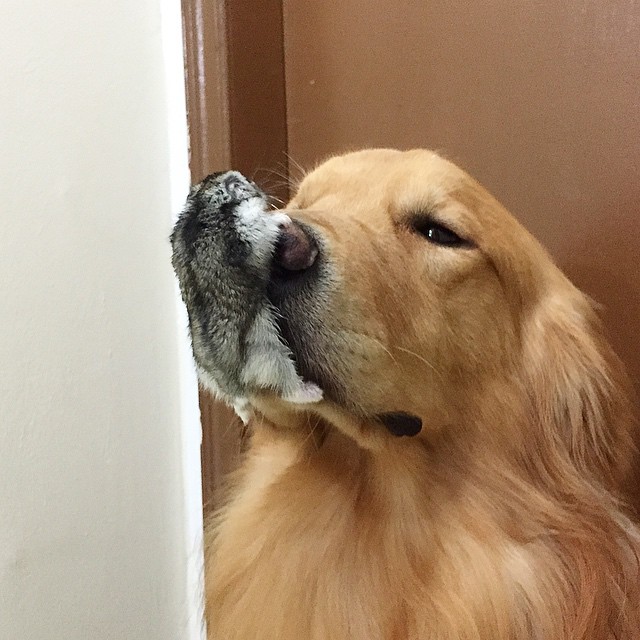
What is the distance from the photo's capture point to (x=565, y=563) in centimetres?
73

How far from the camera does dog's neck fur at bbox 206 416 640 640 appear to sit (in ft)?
2.39

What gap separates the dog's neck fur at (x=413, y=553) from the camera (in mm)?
727

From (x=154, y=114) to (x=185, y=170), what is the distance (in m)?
0.11

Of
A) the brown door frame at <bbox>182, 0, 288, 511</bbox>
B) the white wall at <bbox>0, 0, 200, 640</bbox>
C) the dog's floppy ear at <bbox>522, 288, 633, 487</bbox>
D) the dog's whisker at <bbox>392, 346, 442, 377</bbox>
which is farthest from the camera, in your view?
the brown door frame at <bbox>182, 0, 288, 511</bbox>

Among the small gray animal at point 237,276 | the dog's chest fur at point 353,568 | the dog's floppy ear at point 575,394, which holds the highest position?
the small gray animal at point 237,276

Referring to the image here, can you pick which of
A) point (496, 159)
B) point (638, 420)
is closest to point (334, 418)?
point (638, 420)

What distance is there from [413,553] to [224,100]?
762 mm

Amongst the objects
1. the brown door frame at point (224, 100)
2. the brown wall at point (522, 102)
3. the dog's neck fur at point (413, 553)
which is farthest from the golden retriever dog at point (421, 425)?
the brown door frame at point (224, 100)

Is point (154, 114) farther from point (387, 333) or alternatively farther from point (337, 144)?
point (387, 333)

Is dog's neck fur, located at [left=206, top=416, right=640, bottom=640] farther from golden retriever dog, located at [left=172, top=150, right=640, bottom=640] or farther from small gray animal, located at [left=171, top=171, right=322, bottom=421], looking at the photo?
small gray animal, located at [left=171, top=171, right=322, bottom=421]

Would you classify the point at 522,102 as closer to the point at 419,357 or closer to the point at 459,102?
the point at 459,102

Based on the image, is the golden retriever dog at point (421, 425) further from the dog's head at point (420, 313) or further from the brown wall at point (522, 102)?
the brown wall at point (522, 102)

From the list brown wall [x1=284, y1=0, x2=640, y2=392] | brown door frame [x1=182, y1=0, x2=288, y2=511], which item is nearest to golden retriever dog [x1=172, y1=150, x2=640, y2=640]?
brown wall [x1=284, y1=0, x2=640, y2=392]

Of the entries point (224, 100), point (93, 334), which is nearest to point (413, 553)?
point (93, 334)
